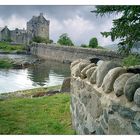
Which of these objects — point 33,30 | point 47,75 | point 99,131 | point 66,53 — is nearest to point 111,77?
point 99,131

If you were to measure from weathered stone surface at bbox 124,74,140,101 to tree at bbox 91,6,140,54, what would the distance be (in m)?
2.63

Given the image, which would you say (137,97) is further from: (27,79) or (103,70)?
(27,79)

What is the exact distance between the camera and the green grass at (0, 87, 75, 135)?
5027 millimetres

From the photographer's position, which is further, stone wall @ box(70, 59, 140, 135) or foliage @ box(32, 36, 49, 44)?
foliage @ box(32, 36, 49, 44)

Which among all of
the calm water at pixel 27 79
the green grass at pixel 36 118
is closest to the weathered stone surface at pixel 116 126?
the green grass at pixel 36 118

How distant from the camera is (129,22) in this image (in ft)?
18.8

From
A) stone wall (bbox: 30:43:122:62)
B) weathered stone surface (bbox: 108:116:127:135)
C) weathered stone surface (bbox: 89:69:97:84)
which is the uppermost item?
weathered stone surface (bbox: 89:69:97:84)

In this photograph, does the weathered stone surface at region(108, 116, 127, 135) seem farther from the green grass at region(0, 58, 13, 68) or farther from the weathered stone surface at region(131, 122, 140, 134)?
the green grass at region(0, 58, 13, 68)

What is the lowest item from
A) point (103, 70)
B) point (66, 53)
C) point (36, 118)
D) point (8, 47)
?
point (66, 53)

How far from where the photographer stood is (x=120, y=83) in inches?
120

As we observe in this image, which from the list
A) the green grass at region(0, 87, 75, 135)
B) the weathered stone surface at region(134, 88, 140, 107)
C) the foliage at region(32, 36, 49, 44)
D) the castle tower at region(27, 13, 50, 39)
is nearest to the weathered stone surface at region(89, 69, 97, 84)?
the green grass at region(0, 87, 75, 135)

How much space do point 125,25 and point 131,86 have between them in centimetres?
300

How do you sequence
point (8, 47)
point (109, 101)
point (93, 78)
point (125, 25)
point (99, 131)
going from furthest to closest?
1. point (8, 47)
2. point (125, 25)
3. point (93, 78)
4. point (99, 131)
5. point (109, 101)

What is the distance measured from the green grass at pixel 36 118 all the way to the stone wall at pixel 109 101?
2.29ft
